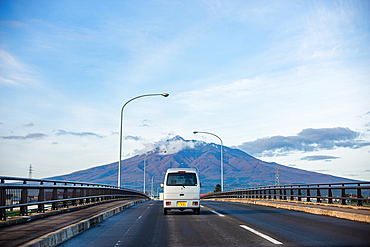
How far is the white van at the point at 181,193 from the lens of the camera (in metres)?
15.6

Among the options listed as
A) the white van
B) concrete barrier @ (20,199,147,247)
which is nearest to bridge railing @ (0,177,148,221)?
concrete barrier @ (20,199,147,247)

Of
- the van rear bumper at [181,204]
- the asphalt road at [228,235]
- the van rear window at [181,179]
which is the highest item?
the van rear window at [181,179]

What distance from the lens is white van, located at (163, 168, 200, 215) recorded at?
15615mm

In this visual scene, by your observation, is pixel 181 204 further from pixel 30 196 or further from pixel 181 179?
pixel 30 196

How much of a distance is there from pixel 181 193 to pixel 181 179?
0.66m

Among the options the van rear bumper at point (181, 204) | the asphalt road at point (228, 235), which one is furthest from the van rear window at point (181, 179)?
the asphalt road at point (228, 235)

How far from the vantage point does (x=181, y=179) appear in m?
16.0

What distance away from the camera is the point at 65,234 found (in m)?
8.91

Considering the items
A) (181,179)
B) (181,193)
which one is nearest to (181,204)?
(181,193)

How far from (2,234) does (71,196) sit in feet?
25.9

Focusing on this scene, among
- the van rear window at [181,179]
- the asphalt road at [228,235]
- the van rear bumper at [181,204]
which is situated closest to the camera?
the asphalt road at [228,235]

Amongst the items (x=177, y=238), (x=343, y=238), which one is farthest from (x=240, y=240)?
(x=343, y=238)

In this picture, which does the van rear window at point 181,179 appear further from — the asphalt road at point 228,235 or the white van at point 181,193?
the asphalt road at point 228,235

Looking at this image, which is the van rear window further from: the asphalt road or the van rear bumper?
the asphalt road
